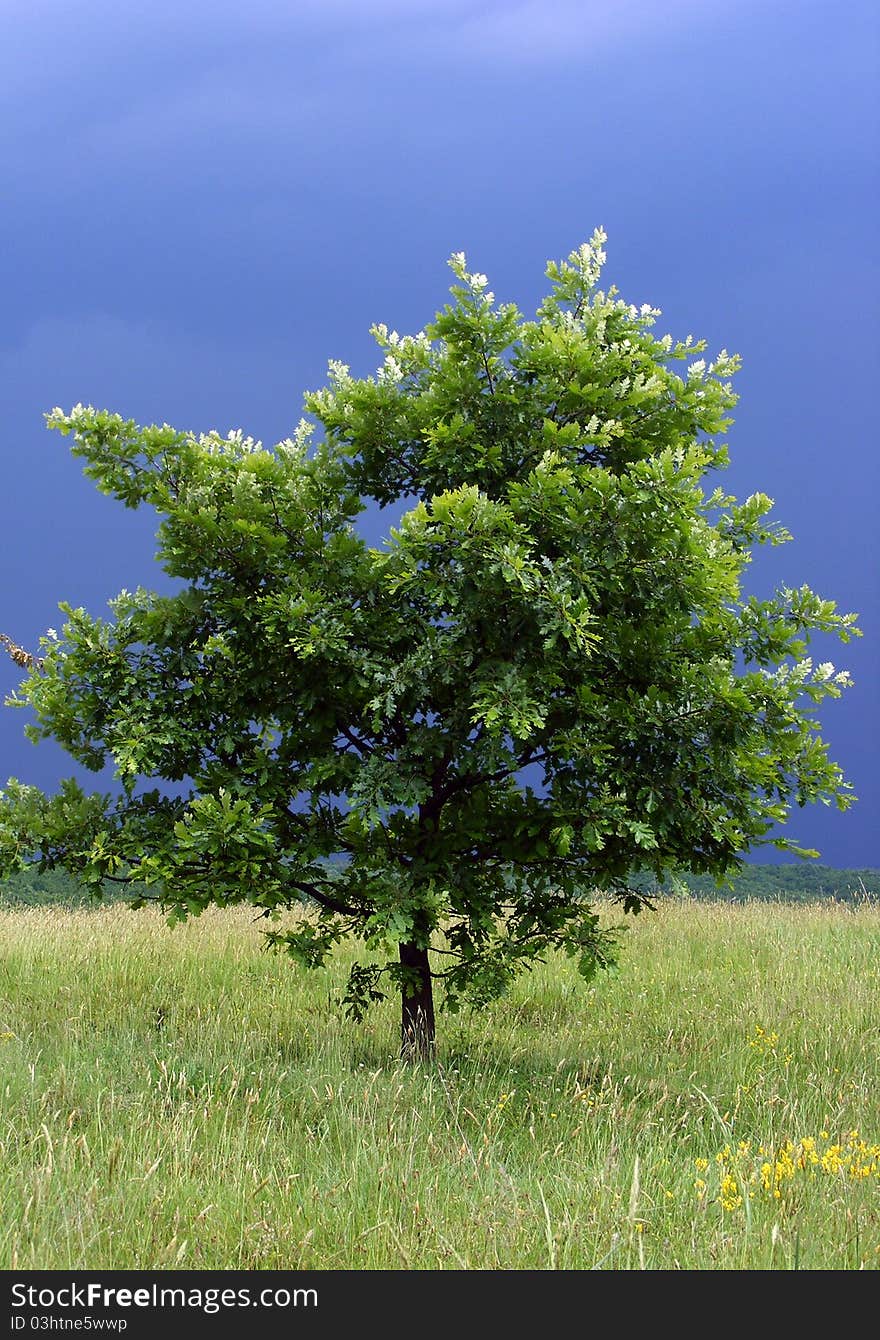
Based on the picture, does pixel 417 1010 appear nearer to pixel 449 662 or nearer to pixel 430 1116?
pixel 430 1116

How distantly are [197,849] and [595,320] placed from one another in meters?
5.59

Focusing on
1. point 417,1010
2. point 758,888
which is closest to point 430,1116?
point 417,1010

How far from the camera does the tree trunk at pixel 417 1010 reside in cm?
969

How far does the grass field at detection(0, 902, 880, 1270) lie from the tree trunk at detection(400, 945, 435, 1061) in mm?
273

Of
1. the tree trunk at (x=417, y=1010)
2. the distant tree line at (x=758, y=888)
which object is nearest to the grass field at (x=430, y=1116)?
the tree trunk at (x=417, y=1010)

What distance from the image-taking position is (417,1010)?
10.1m

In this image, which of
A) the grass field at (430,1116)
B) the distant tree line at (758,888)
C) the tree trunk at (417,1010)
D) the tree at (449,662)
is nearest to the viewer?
the grass field at (430,1116)

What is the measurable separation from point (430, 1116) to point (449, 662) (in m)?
3.42

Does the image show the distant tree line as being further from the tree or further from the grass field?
the tree

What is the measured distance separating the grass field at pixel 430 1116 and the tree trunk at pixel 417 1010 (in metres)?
0.27

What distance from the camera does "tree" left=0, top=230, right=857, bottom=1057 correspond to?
8289mm

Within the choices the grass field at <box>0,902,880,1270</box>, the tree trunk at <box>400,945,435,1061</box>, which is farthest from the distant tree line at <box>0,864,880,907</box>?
the tree trunk at <box>400,945,435,1061</box>

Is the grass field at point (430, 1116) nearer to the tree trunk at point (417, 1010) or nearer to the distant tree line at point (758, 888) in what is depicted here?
the tree trunk at point (417, 1010)
